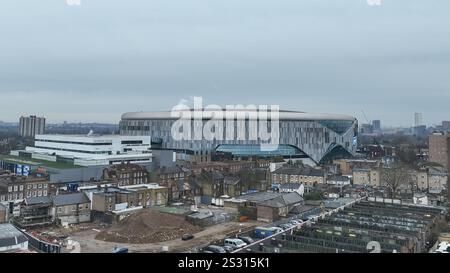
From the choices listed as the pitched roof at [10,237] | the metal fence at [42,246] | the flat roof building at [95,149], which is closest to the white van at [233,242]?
the metal fence at [42,246]

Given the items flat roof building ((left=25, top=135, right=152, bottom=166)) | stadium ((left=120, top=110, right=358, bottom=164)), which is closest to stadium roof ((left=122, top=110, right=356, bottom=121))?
stadium ((left=120, top=110, right=358, bottom=164))

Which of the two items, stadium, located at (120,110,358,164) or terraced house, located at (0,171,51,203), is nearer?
terraced house, located at (0,171,51,203)

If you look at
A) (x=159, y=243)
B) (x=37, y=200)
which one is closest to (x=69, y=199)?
(x=37, y=200)

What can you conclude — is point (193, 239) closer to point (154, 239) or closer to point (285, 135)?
point (154, 239)

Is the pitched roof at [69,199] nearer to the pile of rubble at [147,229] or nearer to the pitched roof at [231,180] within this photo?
the pile of rubble at [147,229]

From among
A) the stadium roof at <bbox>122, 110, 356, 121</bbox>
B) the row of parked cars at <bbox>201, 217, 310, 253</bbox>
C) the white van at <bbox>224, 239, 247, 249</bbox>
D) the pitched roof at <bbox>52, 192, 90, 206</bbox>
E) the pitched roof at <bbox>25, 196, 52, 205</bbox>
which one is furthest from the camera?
the stadium roof at <bbox>122, 110, 356, 121</bbox>

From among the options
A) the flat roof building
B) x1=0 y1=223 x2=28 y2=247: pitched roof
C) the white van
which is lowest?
the white van

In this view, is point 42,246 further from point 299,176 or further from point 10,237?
point 299,176

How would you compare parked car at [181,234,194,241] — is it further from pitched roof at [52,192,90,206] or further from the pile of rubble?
pitched roof at [52,192,90,206]
